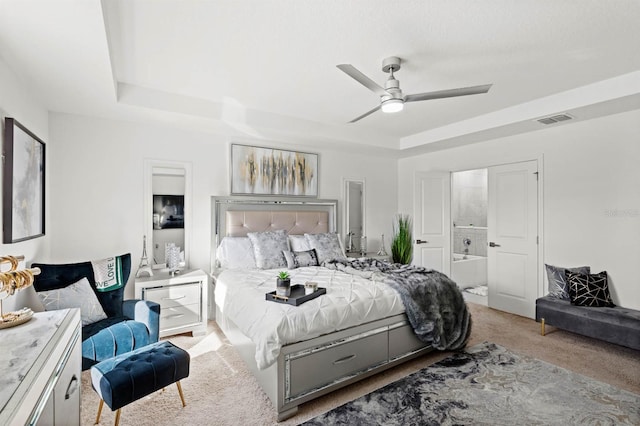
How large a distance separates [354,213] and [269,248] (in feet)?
6.57

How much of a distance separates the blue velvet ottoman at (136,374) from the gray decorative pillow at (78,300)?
30.7 inches

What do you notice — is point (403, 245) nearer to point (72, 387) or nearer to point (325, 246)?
point (325, 246)

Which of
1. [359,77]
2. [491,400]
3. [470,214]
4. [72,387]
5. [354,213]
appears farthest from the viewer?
[470,214]

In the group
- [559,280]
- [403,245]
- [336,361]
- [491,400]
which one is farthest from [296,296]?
[403,245]

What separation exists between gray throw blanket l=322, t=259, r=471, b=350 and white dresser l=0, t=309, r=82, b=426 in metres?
2.37

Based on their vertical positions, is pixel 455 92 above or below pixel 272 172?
above

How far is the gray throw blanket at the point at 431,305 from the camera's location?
2.88 metres

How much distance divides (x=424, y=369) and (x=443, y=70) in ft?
8.76

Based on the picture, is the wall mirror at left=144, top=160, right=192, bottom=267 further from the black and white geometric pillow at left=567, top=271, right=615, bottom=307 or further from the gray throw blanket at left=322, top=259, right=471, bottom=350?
A: the black and white geometric pillow at left=567, top=271, right=615, bottom=307

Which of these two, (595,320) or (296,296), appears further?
(595,320)

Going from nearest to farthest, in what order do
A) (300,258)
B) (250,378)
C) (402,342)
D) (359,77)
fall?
(359,77), (250,378), (402,342), (300,258)

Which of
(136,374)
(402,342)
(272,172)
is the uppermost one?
(272,172)

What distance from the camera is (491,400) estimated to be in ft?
7.88

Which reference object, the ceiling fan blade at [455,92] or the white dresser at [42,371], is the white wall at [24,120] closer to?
the white dresser at [42,371]
